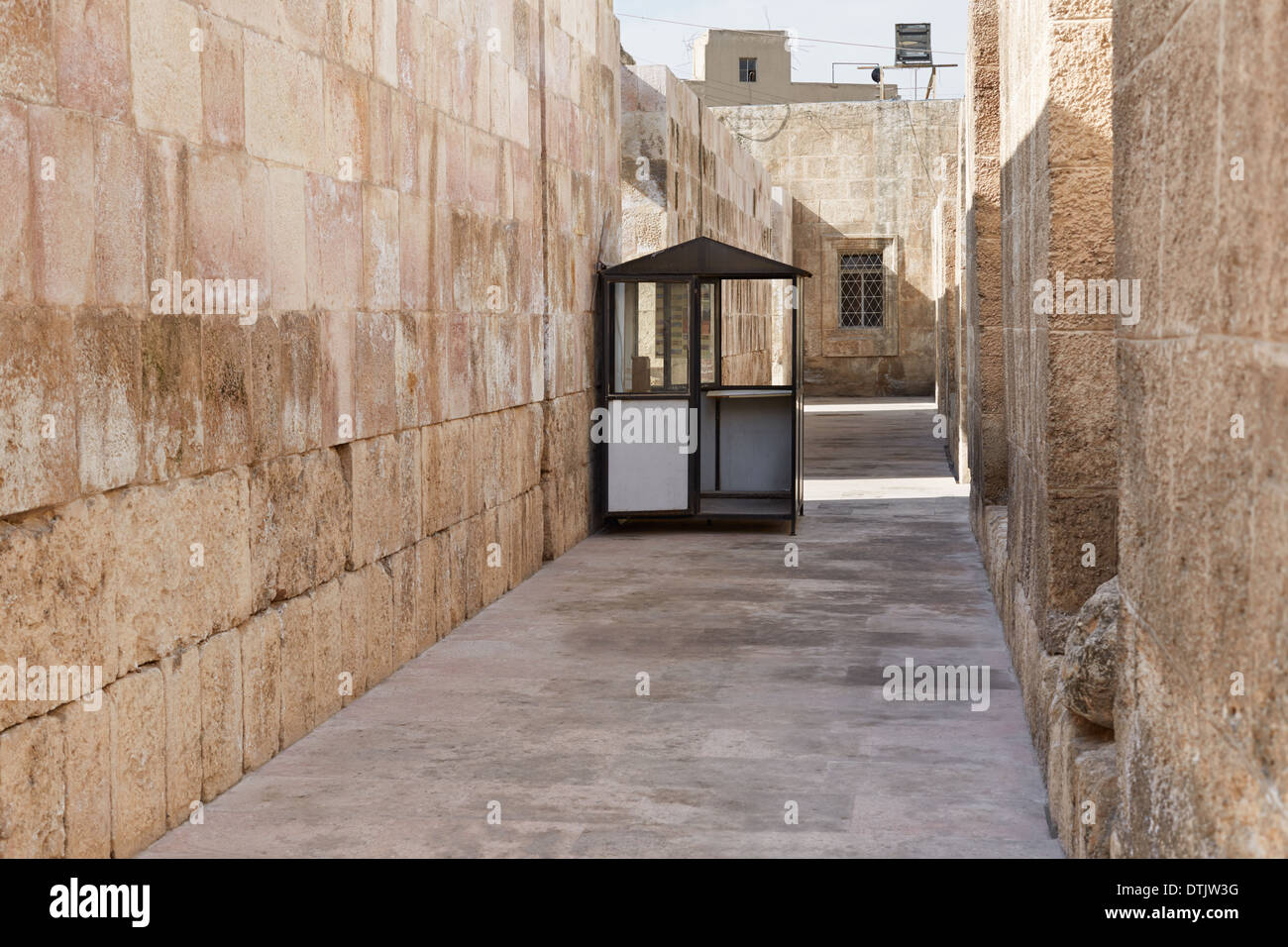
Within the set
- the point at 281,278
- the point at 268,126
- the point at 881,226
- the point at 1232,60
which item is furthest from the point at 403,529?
the point at 881,226

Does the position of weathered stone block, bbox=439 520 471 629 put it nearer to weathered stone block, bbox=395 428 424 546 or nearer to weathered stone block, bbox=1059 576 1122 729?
weathered stone block, bbox=395 428 424 546

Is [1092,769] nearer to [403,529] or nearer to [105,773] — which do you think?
[105,773]

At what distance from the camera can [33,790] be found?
143 inches

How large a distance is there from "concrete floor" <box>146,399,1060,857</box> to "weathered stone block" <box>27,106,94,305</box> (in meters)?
1.50

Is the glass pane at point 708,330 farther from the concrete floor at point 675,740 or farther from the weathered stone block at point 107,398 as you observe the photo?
the weathered stone block at point 107,398

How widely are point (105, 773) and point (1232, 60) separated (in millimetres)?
3153

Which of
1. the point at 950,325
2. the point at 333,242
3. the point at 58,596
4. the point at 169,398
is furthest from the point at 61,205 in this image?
the point at 950,325

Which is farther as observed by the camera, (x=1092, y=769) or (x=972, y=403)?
(x=972, y=403)

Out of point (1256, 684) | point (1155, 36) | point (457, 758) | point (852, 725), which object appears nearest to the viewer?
point (1256, 684)

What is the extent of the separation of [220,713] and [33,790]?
1019 mm

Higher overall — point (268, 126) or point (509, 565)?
point (268, 126)

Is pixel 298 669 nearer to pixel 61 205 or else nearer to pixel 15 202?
pixel 61 205

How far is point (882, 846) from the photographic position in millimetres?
4074

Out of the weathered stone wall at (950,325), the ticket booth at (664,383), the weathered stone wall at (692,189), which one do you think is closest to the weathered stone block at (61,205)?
the ticket booth at (664,383)
